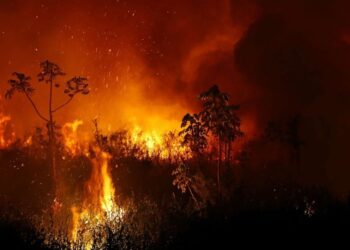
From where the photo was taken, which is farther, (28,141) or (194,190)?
(28,141)

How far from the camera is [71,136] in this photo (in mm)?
23312

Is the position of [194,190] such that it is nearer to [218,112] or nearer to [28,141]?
[218,112]

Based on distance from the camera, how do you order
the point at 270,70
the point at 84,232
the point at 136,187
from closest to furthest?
the point at 84,232 < the point at 136,187 < the point at 270,70

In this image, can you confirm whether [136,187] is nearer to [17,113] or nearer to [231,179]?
[231,179]

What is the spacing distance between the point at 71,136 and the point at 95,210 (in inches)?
439

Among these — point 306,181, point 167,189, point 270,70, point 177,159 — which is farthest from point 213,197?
point 270,70

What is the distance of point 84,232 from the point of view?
429 inches

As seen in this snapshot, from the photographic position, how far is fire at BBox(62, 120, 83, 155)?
2091cm

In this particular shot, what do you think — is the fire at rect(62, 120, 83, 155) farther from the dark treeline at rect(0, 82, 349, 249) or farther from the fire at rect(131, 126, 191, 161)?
the fire at rect(131, 126, 191, 161)

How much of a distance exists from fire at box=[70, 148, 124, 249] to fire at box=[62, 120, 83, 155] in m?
4.33

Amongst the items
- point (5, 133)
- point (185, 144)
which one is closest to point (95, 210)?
point (185, 144)

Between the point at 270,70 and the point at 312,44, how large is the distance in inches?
115

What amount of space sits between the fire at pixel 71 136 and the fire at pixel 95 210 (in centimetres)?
433

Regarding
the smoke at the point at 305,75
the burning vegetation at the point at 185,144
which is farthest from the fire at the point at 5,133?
the smoke at the point at 305,75
